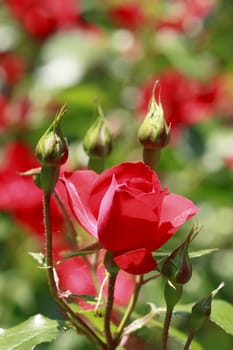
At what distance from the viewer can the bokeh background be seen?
229 centimetres

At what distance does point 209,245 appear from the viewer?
8.32 feet

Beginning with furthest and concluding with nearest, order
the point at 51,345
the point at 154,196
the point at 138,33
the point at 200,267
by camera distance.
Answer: the point at 138,33, the point at 200,267, the point at 51,345, the point at 154,196

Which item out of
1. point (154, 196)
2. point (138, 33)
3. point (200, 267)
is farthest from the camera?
point (138, 33)

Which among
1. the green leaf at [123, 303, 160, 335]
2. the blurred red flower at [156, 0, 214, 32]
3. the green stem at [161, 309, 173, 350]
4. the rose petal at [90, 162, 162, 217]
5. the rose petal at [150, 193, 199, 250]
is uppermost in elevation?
the rose petal at [90, 162, 162, 217]

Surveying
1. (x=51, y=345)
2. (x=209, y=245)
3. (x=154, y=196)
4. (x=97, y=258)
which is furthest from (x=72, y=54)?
(x=154, y=196)

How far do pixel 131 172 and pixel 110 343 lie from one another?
0.62 ft

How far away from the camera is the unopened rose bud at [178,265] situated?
0.98 meters

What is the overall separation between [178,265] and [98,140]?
25cm

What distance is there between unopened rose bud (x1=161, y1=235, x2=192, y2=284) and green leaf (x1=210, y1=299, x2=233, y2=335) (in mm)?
131

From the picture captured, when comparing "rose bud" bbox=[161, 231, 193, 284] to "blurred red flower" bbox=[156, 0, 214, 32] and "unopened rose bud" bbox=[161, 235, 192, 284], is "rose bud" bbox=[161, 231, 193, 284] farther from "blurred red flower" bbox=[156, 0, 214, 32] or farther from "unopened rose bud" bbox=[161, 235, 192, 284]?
"blurred red flower" bbox=[156, 0, 214, 32]

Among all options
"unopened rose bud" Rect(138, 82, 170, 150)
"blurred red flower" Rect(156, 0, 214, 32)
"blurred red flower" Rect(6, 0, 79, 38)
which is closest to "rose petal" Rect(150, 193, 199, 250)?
"unopened rose bud" Rect(138, 82, 170, 150)

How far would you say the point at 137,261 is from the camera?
0.99 metres

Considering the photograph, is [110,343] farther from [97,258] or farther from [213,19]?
[213,19]

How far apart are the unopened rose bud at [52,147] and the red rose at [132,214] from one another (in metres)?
0.04
